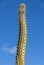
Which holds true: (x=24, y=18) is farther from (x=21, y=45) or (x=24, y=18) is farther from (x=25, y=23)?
(x=21, y=45)

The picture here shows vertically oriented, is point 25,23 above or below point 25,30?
above

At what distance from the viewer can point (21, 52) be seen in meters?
3.32

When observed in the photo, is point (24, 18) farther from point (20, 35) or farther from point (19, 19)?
point (20, 35)

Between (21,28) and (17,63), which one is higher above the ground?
(21,28)

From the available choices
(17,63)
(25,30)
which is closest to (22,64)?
(17,63)

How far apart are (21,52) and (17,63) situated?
1.19ft

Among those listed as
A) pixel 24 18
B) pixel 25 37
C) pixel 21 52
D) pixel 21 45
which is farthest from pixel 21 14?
pixel 21 52

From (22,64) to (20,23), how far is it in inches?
52.6

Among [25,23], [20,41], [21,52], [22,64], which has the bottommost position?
[22,64]

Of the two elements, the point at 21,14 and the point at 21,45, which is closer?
the point at 21,45

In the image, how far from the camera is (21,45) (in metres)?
3.35

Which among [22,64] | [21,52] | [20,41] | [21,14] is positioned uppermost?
[21,14]

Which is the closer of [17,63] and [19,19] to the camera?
[17,63]

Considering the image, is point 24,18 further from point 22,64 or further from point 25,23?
point 22,64
